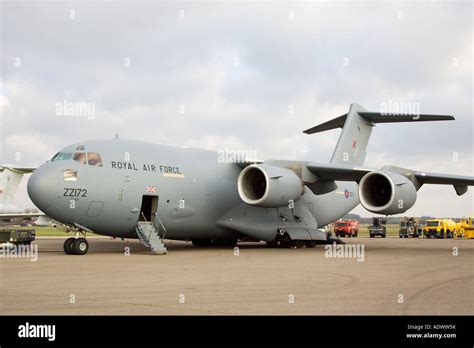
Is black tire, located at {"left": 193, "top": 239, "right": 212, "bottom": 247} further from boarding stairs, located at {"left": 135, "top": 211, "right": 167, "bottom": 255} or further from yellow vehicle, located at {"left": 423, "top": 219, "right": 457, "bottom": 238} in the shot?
yellow vehicle, located at {"left": 423, "top": 219, "right": 457, "bottom": 238}

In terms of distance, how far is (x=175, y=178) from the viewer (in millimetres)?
19375

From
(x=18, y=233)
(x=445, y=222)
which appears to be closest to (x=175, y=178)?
(x=18, y=233)

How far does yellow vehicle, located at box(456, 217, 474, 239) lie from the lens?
44062mm

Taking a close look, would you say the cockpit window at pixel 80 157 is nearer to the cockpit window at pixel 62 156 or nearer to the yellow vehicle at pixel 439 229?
the cockpit window at pixel 62 156

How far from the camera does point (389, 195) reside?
2016 cm

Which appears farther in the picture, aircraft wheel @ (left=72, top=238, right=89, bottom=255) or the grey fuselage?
aircraft wheel @ (left=72, top=238, right=89, bottom=255)

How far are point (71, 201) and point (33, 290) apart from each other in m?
7.78

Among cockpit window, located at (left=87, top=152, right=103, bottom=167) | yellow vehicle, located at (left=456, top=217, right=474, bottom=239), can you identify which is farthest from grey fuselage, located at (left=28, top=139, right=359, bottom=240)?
yellow vehicle, located at (left=456, top=217, right=474, bottom=239)

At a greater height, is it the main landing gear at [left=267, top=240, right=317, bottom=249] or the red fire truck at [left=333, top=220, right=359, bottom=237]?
the main landing gear at [left=267, top=240, right=317, bottom=249]

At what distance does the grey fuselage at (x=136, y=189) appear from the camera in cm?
1655

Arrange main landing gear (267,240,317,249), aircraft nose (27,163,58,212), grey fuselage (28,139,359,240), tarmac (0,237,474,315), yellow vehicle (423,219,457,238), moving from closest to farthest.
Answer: tarmac (0,237,474,315), aircraft nose (27,163,58,212), grey fuselage (28,139,359,240), main landing gear (267,240,317,249), yellow vehicle (423,219,457,238)

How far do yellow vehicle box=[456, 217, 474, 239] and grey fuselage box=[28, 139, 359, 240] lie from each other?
2806 centimetres

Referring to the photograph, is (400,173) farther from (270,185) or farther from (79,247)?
(79,247)
